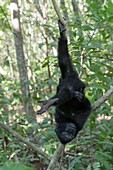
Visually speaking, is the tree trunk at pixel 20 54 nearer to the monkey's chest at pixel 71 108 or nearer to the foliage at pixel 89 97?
the foliage at pixel 89 97

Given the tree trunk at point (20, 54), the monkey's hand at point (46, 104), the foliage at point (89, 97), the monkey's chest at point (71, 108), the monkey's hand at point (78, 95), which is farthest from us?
the tree trunk at point (20, 54)

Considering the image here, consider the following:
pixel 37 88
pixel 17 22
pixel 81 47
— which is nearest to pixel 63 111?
pixel 81 47

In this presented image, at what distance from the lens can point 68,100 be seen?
265 centimetres

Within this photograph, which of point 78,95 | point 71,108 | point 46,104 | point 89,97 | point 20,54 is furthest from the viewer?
point 20,54

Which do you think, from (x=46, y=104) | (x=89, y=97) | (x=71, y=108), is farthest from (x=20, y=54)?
(x=46, y=104)

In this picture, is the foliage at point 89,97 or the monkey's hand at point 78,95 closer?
the monkey's hand at point 78,95

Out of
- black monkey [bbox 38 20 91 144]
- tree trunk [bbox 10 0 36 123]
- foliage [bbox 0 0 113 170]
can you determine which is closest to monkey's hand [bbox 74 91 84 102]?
black monkey [bbox 38 20 91 144]

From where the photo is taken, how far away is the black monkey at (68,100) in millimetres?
2574

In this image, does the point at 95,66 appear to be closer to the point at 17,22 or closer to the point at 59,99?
the point at 59,99

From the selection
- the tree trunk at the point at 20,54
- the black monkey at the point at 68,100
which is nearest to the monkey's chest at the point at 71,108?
the black monkey at the point at 68,100

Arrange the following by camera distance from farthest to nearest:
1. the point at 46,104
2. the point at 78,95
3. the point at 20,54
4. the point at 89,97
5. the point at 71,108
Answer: the point at 20,54 → the point at 89,97 → the point at 71,108 → the point at 78,95 → the point at 46,104

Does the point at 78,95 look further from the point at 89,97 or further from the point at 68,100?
the point at 89,97

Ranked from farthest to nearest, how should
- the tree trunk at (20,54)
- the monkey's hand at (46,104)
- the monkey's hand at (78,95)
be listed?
the tree trunk at (20,54)
the monkey's hand at (78,95)
the monkey's hand at (46,104)

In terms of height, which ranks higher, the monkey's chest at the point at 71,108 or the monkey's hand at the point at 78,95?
the monkey's hand at the point at 78,95
